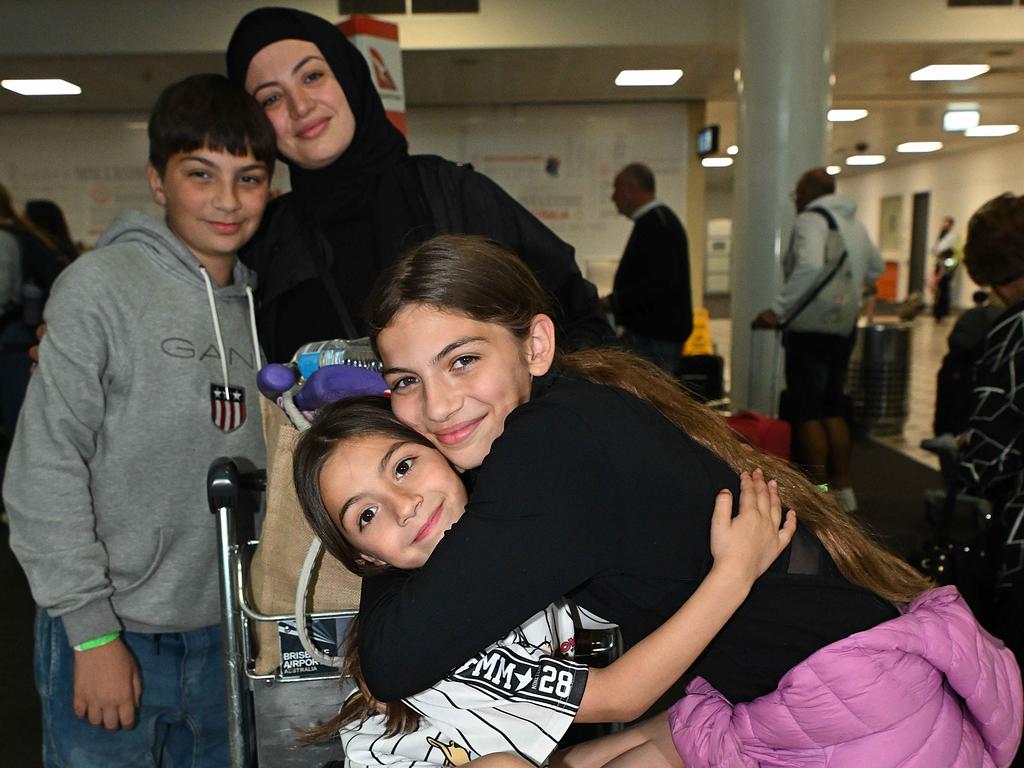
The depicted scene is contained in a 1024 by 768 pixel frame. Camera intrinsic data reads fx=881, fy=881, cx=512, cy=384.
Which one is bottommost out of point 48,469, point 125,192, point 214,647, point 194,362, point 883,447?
point 883,447

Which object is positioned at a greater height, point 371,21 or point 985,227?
point 371,21

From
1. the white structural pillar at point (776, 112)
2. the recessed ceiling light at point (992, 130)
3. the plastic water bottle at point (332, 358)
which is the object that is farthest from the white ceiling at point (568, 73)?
the plastic water bottle at point (332, 358)

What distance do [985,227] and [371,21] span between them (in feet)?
10.1

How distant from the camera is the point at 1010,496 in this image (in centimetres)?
275

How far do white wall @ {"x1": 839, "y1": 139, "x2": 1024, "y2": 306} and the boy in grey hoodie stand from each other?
2158cm

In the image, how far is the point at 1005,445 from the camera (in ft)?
8.85

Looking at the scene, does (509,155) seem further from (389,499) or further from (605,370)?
(389,499)

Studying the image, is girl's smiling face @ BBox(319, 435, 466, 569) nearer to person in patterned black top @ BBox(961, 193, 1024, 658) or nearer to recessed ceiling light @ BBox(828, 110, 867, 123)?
person in patterned black top @ BBox(961, 193, 1024, 658)

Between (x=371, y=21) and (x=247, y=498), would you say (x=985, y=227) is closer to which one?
(x=247, y=498)

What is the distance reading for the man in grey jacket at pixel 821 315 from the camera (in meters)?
5.17

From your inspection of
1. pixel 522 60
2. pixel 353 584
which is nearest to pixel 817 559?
pixel 353 584

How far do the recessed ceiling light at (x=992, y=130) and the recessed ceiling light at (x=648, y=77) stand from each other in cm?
920

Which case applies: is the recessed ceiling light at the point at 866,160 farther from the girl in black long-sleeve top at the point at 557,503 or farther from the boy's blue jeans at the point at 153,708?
the boy's blue jeans at the point at 153,708

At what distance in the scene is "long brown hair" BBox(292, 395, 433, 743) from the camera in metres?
1.35
